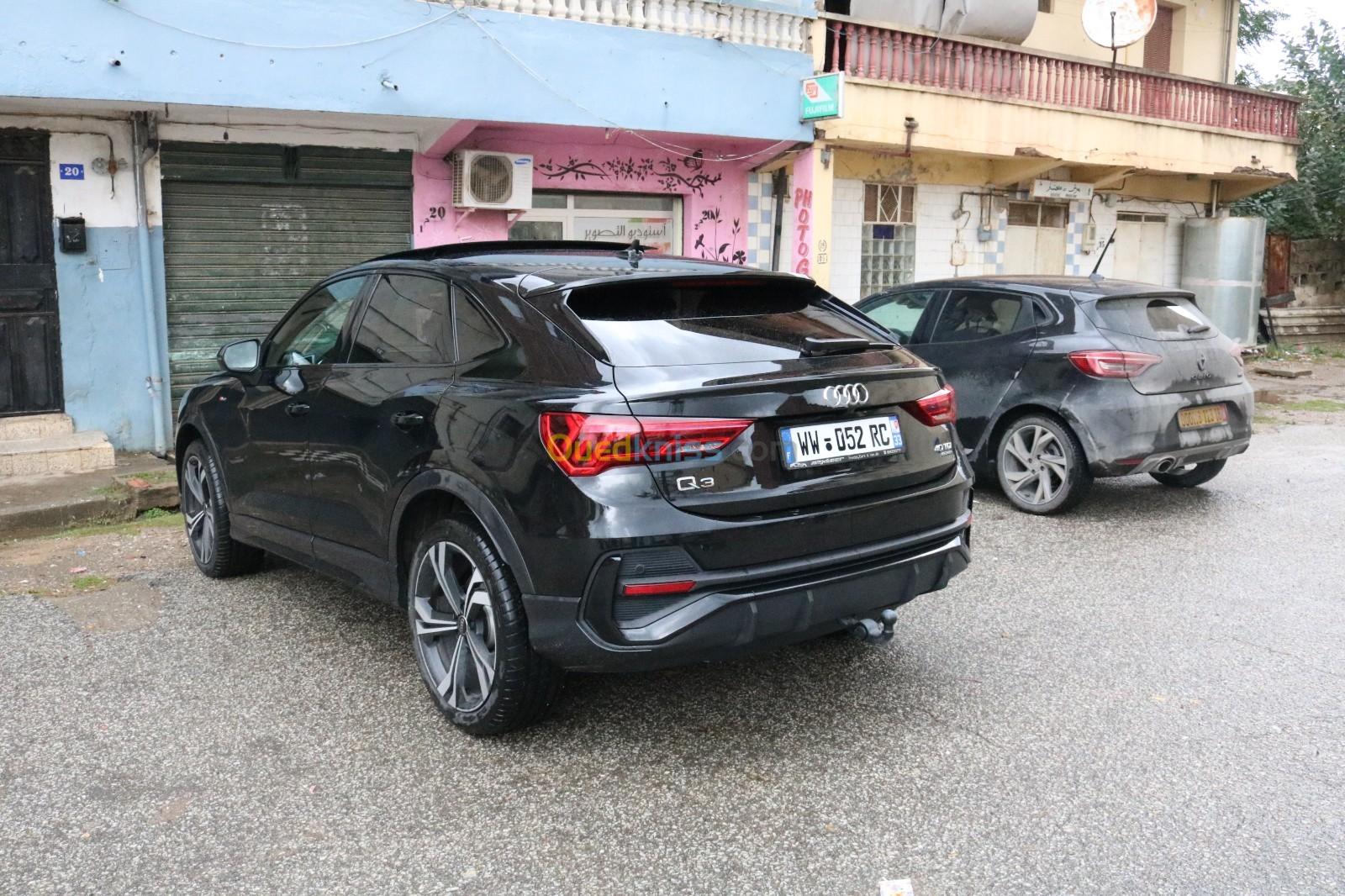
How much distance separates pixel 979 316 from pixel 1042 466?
120cm

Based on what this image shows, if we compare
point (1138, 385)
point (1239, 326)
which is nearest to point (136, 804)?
point (1138, 385)

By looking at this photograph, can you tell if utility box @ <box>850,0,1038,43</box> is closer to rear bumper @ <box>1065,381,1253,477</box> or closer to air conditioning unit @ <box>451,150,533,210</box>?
air conditioning unit @ <box>451,150,533,210</box>

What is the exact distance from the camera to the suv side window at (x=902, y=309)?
27.2 feet

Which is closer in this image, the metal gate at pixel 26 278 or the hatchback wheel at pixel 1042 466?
the hatchback wheel at pixel 1042 466

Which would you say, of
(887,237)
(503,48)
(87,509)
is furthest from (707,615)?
(887,237)

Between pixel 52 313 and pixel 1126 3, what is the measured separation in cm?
1337

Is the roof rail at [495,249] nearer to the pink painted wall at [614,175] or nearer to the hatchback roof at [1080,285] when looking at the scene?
the hatchback roof at [1080,285]

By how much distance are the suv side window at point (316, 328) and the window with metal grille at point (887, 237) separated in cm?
1089

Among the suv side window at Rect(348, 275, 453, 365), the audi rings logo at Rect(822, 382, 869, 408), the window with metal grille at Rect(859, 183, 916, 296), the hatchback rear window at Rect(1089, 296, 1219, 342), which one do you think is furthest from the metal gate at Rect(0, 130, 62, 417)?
the window with metal grille at Rect(859, 183, 916, 296)

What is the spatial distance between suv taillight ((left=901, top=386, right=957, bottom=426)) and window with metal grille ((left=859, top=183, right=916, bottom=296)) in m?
11.2

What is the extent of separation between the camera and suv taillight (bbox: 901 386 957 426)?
12.9 ft

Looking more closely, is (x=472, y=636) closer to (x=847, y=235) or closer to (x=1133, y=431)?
(x=1133, y=431)

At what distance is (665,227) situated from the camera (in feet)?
43.6

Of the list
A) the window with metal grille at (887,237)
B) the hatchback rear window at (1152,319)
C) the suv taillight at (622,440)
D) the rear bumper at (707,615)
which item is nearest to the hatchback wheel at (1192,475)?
the hatchback rear window at (1152,319)
